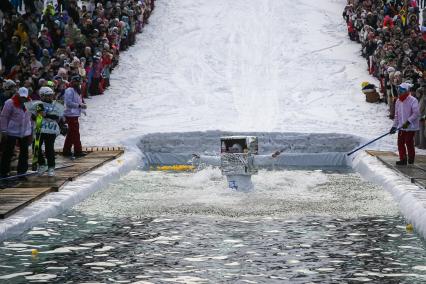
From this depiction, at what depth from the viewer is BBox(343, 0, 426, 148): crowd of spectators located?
26.4m

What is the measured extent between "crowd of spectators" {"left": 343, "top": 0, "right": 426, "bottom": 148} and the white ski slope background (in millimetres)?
687

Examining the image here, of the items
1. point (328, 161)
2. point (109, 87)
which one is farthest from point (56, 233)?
point (109, 87)

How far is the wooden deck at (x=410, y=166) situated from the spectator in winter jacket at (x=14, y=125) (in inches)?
293

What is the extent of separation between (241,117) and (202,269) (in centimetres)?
1777

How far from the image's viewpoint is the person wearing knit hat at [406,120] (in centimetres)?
2028

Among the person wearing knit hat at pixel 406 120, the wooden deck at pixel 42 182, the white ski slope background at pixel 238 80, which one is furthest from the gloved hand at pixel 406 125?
the wooden deck at pixel 42 182

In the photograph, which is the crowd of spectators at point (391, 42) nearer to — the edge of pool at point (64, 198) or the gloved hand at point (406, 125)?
the gloved hand at point (406, 125)

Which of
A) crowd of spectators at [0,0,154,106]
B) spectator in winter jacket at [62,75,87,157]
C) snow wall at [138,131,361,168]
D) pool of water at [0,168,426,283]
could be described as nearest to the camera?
pool of water at [0,168,426,283]

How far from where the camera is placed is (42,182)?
57.3ft

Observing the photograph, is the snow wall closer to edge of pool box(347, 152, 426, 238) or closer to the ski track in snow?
the ski track in snow

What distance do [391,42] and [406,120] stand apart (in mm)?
11732

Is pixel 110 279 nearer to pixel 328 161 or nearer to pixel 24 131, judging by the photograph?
pixel 24 131

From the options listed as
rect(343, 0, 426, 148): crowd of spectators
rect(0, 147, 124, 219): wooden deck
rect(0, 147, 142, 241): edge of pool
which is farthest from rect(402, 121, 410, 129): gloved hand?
rect(0, 147, 124, 219): wooden deck

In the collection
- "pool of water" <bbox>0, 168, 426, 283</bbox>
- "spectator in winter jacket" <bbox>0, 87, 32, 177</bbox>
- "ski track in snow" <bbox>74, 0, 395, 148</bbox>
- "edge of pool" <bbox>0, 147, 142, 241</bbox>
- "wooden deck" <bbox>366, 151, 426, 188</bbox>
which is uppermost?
"ski track in snow" <bbox>74, 0, 395, 148</bbox>
